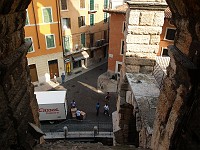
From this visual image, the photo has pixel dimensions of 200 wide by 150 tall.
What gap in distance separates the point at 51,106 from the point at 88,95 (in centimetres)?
466

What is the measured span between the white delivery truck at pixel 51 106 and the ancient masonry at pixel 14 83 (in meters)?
8.29

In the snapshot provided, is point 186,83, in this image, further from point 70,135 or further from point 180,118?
point 70,135

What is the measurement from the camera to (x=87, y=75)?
65.8 feet

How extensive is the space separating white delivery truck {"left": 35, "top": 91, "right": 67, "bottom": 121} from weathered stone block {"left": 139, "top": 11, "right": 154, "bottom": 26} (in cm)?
770

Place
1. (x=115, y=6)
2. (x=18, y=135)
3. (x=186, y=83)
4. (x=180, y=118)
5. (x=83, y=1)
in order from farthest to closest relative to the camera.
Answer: (x=83, y=1) → (x=115, y=6) → (x=18, y=135) → (x=180, y=118) → (x=186, y=83)

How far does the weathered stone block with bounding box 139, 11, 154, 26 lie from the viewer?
19.7ft

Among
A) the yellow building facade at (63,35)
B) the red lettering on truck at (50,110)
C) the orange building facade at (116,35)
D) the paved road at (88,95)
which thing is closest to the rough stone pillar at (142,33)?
the red lettering on truck at (50,110)

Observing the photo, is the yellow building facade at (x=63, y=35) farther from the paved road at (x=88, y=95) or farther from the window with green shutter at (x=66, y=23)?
the paved road at (x=88, y=95)

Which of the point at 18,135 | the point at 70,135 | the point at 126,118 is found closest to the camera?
the point at 18,135

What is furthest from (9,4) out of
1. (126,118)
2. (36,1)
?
(36,1)

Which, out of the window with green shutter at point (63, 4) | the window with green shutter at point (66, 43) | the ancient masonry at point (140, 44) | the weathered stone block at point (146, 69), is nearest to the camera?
the ancient masonry at point (140, 44)

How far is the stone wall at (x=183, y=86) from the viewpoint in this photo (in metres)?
2.48

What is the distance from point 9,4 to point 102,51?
21.1 metres

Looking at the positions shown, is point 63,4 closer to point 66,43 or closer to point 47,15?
point 47,15
